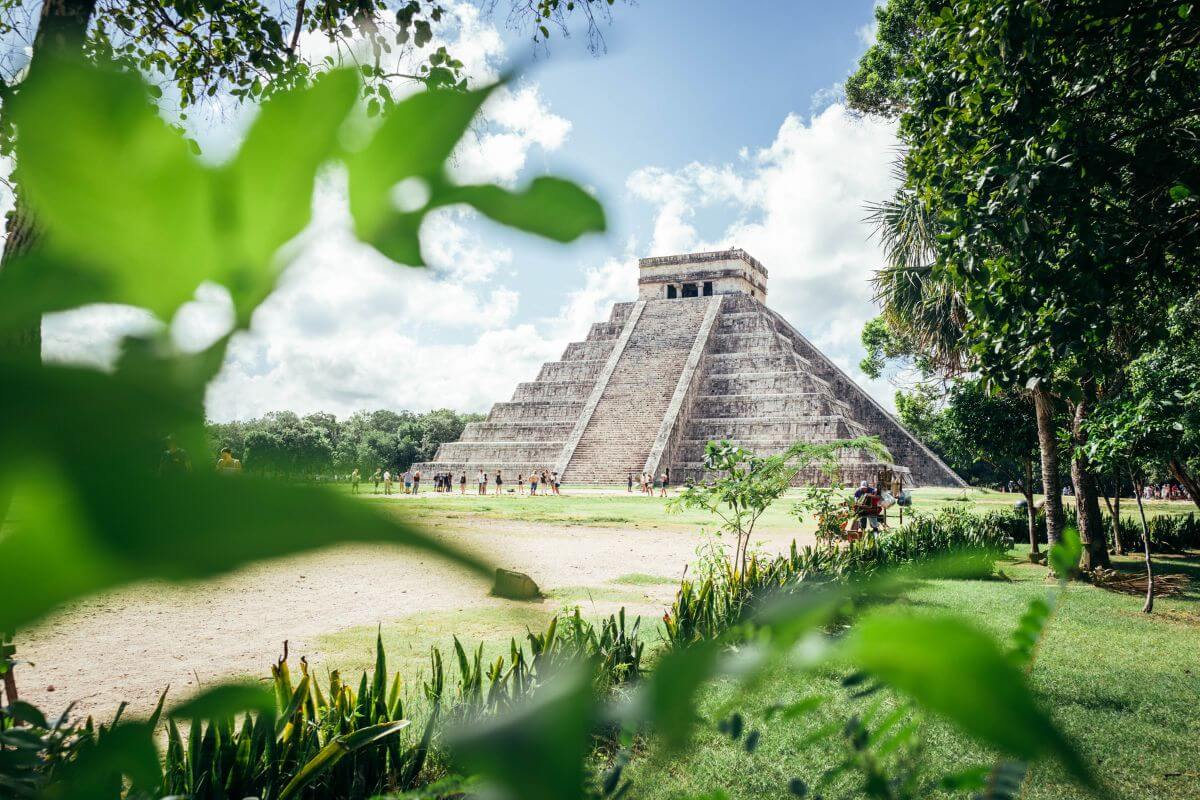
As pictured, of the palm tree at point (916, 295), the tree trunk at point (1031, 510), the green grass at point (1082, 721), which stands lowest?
the green grass at point (1082, 721)

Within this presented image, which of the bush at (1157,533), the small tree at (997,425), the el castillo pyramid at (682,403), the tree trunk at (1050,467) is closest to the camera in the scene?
the tree trunk at (1050,467)

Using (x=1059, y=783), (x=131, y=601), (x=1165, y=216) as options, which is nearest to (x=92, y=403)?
(x=1059, y=783)

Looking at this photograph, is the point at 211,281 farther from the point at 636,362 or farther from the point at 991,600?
the point at 636,362

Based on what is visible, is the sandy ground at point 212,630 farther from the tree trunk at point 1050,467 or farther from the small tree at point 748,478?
the tree trunk at point 1050,467

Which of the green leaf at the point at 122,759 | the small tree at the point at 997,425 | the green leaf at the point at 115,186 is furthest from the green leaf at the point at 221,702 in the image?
the small tree at the point at 997,425

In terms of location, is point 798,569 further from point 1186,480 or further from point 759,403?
point 759,403

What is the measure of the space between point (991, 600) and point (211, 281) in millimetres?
8236

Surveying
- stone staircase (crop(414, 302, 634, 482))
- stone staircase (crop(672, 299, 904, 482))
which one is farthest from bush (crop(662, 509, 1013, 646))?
stone staircase (crop(414, 302, 634, 482))

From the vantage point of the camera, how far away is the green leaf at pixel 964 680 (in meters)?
0.16

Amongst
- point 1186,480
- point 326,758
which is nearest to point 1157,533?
point 1186,480

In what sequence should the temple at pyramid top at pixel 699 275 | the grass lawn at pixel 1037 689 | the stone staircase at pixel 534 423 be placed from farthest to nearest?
the temple at pyramid top at pixel 699 275 → the stone staircase at pixel 534 423 → the grass lawn at pixel 1037 689

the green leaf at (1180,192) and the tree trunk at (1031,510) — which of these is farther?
the tree trunk at (1031,510)

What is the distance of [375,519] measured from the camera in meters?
0.20

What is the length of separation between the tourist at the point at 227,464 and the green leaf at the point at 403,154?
0.31 feet
